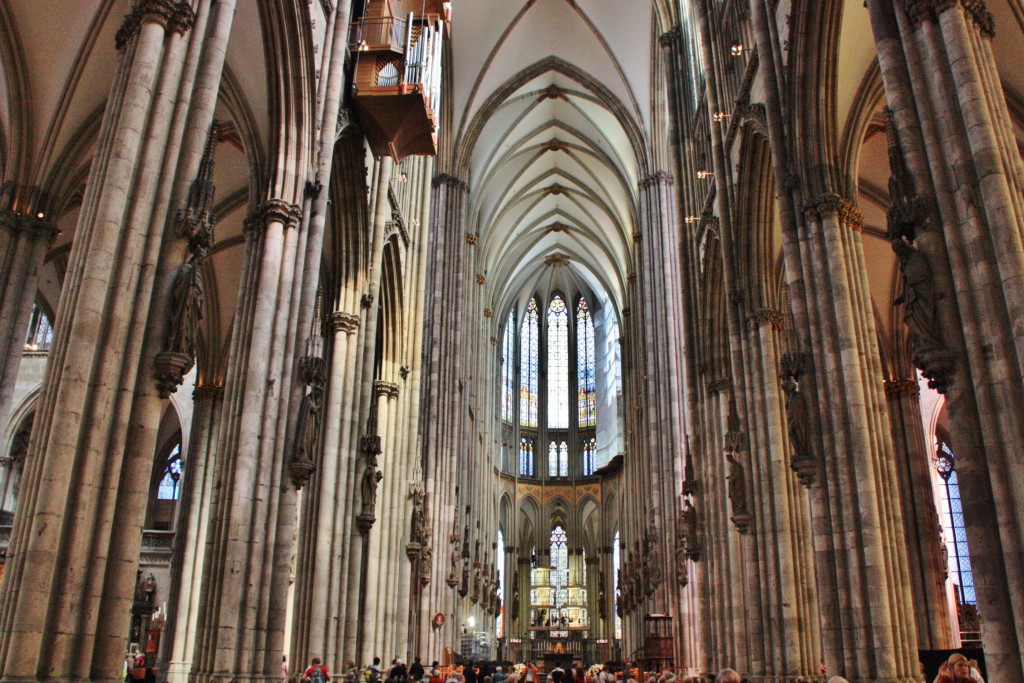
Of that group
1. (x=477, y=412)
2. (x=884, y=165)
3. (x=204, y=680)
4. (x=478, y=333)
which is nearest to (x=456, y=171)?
(x=478, y=333)

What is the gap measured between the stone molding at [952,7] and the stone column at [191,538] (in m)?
16.1

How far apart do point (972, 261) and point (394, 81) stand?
11.2 meters

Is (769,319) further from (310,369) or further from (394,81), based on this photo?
(310,369)

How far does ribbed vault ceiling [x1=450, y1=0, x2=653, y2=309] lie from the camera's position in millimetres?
31047

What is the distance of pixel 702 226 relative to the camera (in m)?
21.0

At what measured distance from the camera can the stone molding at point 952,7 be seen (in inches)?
328

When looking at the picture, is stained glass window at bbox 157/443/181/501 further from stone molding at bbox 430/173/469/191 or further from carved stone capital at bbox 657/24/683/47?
carved stone capital at bbox 657/24/683/47

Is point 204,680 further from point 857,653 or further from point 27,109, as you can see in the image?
point 27,109

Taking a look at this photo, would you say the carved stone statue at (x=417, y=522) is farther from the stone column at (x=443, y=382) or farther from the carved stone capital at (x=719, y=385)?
the carved stone capital at (x=719, y=385)

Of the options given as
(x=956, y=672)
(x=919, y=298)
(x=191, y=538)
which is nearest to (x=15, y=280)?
(x=191, y=538)

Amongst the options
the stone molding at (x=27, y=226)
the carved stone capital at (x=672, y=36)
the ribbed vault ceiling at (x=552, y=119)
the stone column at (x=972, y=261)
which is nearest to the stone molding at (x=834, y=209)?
the stone column at (x=972, y=261)

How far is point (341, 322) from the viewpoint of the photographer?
16625 mm

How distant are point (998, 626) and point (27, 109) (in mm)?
16925

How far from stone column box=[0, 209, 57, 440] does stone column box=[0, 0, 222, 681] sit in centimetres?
827
